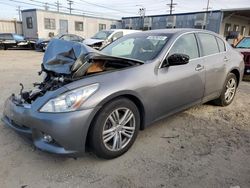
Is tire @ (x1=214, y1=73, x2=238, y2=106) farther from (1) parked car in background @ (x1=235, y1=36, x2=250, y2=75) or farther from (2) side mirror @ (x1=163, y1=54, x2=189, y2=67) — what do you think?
(1) parked car in background @ (x1=235, y1=36, x2=250, y2=75)

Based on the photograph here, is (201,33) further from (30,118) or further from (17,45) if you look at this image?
(17,45)

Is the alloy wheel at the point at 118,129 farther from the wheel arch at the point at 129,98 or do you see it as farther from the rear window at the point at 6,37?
the rear window at the point at 6,37

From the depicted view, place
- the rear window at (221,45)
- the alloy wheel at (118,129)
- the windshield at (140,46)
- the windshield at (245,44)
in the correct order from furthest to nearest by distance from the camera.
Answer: the windshield at (245,44)
the rear window at (221,45)
the windshield at (140,46)
the alloy wheel at (118,129)

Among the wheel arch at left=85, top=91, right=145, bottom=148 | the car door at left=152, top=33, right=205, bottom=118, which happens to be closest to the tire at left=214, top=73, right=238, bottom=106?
the car door at left=152, top=33, right=205, bottom=118

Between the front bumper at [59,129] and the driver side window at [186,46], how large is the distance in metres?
1.72

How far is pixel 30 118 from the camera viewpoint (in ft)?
8.36

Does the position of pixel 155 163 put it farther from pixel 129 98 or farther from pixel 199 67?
pixel 199 67

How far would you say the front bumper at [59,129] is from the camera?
95.2 inches

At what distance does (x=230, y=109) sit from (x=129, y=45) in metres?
2.47

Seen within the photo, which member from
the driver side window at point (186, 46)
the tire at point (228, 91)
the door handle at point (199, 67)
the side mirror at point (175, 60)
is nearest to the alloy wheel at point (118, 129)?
the side mirror at point (175, 60)

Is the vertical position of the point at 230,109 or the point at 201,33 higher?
the point at 201,33

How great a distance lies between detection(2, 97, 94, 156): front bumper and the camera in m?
2.42

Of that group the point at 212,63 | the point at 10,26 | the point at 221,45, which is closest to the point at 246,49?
the point at 221,45

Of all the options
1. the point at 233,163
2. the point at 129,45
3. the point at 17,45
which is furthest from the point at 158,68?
the point at 17,45
